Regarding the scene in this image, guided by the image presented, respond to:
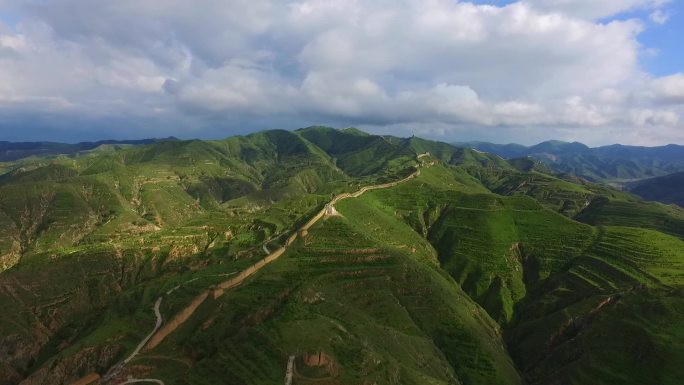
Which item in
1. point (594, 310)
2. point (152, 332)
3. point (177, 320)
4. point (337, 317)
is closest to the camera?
point (337, 317)

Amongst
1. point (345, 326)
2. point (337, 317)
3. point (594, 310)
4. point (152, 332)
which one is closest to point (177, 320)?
point (152, 332)

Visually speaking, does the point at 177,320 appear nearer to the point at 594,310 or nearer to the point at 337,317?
the point at 337,317

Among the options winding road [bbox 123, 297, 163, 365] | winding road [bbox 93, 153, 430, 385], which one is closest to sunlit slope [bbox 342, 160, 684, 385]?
winding road [bbox 93, 153, 430, 385]

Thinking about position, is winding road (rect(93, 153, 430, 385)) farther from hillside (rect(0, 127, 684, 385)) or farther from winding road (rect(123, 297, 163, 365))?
hillside (rect(0, 127, 684, 385))

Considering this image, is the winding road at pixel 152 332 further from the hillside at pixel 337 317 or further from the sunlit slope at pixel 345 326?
the sunlit slope at pixel 345 326

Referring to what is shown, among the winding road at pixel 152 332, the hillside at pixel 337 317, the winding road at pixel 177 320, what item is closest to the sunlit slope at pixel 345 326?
the hillside at pixel 337 317

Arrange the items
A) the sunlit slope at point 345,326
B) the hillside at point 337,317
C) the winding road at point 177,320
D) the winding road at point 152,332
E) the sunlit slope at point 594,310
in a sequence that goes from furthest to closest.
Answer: the sunlit slope at point 594,310 → the winding road at point 152,332 → the hillside at point 337,317 → the winding road at point 177,320 → the sunlit slope at point 345,326

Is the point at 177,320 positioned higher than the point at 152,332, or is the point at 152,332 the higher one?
the point at 177,320

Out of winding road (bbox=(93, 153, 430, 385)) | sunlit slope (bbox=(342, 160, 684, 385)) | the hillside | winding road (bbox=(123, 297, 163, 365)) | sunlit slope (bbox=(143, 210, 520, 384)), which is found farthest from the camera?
sunlit slope (bbox=(342, 160, 684, 385))

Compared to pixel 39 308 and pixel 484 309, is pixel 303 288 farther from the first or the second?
pixel 39 308

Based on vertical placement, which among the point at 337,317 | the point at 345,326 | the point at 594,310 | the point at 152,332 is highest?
the point at 345,326

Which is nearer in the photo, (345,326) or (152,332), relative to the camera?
(345,326)

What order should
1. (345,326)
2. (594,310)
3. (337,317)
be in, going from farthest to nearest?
(594,310) → (337,317) → (345,326)
